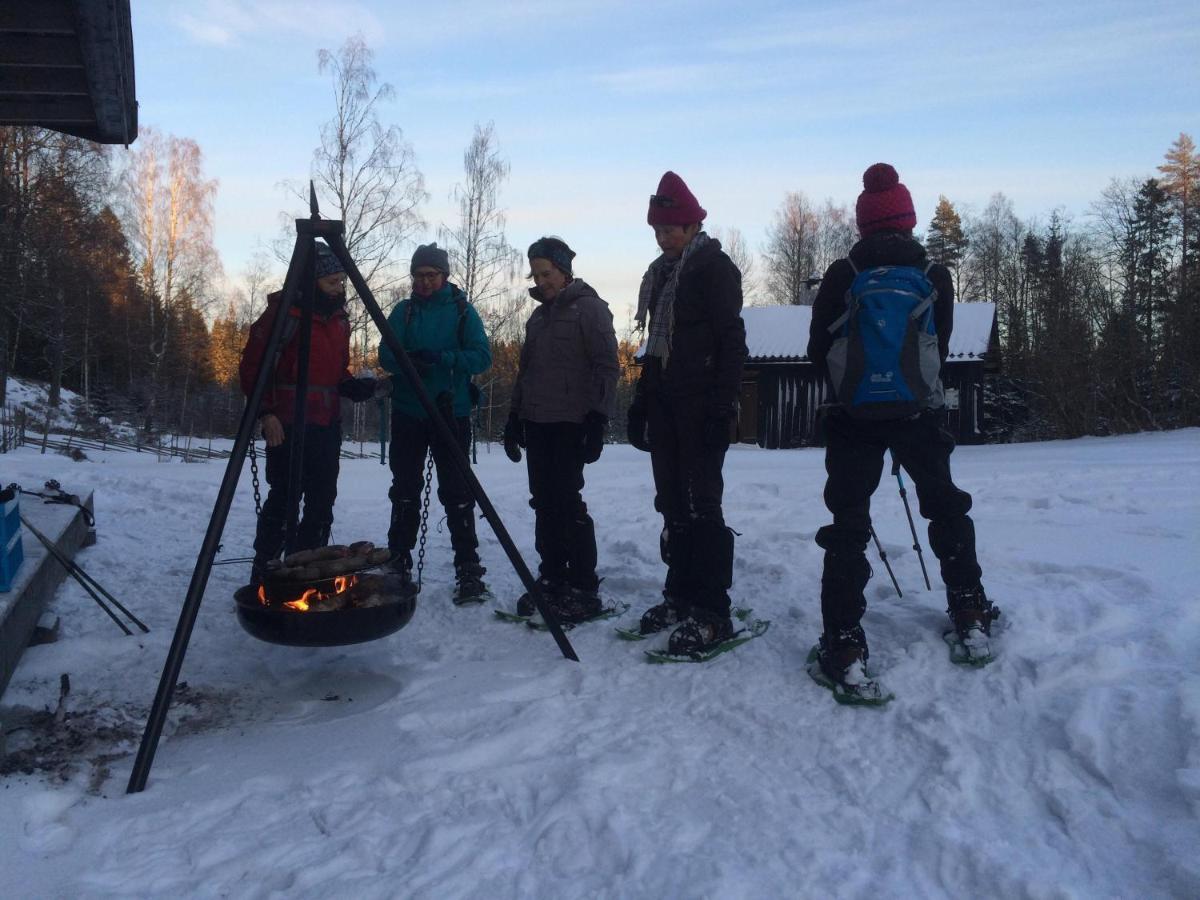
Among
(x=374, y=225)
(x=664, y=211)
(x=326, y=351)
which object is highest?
(x=374, y=225)

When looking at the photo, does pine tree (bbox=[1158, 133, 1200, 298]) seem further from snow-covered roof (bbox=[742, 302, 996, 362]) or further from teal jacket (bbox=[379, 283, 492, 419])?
teal jacket (bbox=[379, 283, 492, 419])

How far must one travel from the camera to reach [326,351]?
4586 millimetres

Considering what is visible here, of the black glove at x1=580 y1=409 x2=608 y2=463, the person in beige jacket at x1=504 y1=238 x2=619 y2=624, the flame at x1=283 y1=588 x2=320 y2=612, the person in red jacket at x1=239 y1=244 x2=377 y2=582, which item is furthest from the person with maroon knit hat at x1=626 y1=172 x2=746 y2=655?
the person in red jacket at x1=239 y1=244 x2=377 y2=582

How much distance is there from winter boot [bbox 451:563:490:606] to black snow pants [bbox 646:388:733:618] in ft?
4.03

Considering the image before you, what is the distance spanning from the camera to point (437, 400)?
15.1ft

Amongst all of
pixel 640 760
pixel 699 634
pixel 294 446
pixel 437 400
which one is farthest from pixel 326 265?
pixel 640 760

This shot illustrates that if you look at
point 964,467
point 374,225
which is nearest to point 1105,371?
point 964,467

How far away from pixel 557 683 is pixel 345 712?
32.3 inches

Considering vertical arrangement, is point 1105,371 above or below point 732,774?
above

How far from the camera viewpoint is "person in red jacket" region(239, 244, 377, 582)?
14.5 feet

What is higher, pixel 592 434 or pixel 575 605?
pixel 592 434

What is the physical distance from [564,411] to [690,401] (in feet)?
2.59

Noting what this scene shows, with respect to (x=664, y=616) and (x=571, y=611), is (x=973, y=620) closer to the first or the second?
(x=664, y=616)

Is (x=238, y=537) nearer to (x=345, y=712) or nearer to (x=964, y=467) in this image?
(x=345, y=712)
